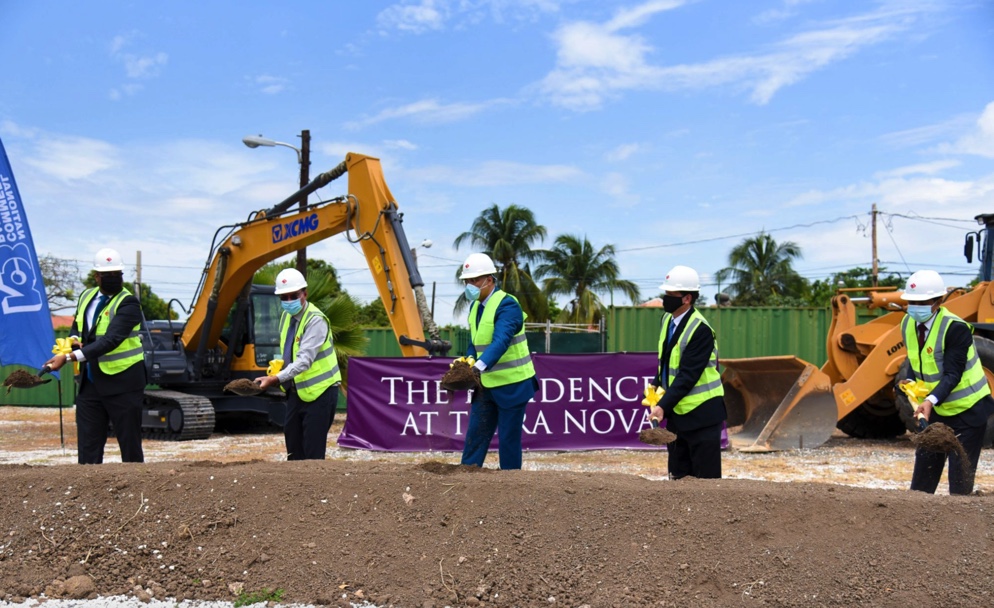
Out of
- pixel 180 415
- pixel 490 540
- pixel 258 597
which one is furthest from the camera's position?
pixel 180 415

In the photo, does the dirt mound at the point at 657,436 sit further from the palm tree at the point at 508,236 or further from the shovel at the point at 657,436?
the palm tree at the point at 508,236

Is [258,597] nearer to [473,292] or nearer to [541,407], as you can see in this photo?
[473,292]

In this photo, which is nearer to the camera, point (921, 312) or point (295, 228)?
point (921, 312)

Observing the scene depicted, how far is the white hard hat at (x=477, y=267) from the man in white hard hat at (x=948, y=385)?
2.79m

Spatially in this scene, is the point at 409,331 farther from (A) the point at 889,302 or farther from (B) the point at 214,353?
(A) the point at 889,302

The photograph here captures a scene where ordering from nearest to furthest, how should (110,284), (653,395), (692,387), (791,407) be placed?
(692,387), (653,395), (110,284), (791,407)

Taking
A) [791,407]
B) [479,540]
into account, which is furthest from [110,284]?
[791,407]

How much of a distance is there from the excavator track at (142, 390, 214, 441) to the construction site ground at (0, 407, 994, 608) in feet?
28.4

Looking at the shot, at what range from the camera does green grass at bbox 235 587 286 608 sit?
441 centimetres

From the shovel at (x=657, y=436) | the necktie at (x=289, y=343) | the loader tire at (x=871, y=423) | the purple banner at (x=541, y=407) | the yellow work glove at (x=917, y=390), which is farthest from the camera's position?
the loader tire at (x=871, y=423)

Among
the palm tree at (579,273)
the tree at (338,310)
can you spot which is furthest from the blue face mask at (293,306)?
the palm tree at (579,273)

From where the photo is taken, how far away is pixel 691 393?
5457 mm

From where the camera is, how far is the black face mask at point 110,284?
21.9 feet

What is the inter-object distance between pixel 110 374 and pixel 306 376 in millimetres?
1502
